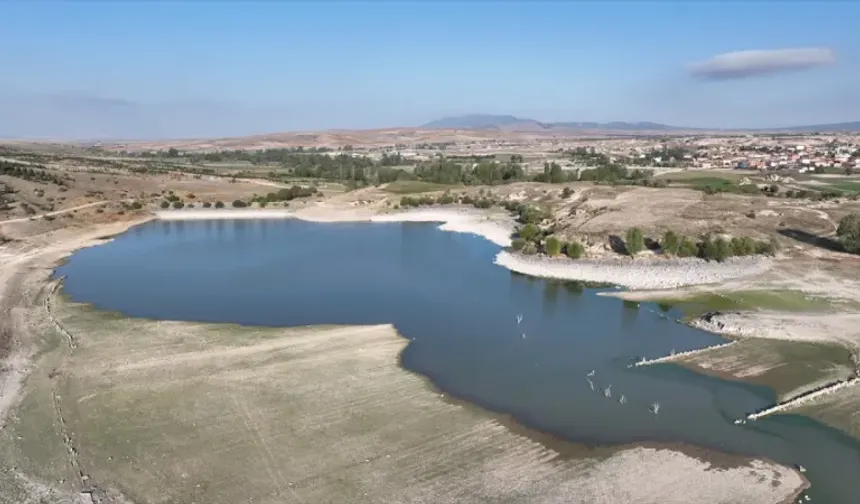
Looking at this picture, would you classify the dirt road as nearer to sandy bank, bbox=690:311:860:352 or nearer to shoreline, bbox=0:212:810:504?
shoreline, bbox=0:212:810:504

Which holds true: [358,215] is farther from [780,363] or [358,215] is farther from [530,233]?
[780,363]

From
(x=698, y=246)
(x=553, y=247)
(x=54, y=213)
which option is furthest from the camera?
(x=54, y=213)

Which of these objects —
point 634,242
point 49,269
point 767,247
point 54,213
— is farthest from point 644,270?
point 54,213

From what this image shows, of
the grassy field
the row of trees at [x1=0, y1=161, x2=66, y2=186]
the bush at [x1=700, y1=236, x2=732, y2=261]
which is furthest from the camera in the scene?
the row of trees at [x1=0, y1=161, x2=66, y2=186]

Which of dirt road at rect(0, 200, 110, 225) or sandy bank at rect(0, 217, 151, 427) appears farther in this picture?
dirt road at rect(0, 200, 110, 225)

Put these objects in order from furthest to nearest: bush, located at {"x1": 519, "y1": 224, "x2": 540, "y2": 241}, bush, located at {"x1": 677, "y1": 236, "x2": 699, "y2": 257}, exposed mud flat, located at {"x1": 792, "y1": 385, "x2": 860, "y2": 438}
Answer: bush, located at {"x1": 519, "y1": 224, "x2": 540, "y2": 241} → bush, located at {"x1": 677, "y1": 236, "x2": 699, "y2": 257} → exposed mud flat, located at {"x1": 792, "y1": 385, "x2": 860, "y2": 438}

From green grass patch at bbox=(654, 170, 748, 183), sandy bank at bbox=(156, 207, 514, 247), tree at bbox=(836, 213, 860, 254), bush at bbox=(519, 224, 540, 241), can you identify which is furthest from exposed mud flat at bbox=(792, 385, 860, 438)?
green grass patch at bbox=(654, 170, 748, 183)
